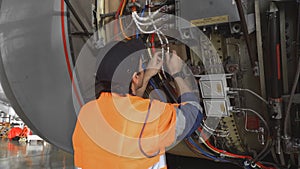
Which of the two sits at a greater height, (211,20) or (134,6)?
(134,6)

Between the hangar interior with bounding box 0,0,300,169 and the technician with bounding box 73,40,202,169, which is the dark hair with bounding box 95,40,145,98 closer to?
the technician with bounding box 73,40,202,169

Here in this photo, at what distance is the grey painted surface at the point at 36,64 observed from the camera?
4.46 feet

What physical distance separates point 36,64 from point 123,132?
0.81 m

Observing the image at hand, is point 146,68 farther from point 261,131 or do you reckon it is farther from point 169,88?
point 261,131

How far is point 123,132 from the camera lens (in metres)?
0.82

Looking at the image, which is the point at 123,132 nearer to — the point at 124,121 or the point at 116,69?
the point at 124,121

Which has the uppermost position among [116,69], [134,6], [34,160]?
[134,6]

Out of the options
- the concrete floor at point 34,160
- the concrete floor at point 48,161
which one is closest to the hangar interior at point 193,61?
the concrete floor at point 48,161

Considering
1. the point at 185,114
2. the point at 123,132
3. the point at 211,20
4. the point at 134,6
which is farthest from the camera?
the point at 134,6

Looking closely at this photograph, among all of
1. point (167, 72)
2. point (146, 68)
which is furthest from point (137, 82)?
point (167, 72)

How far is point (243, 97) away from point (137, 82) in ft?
2.01

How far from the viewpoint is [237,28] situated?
113 cm

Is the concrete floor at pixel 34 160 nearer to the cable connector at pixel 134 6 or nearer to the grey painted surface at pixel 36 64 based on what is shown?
the grey painted surface at pixel 36 64

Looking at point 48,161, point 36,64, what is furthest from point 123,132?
point 48,161
